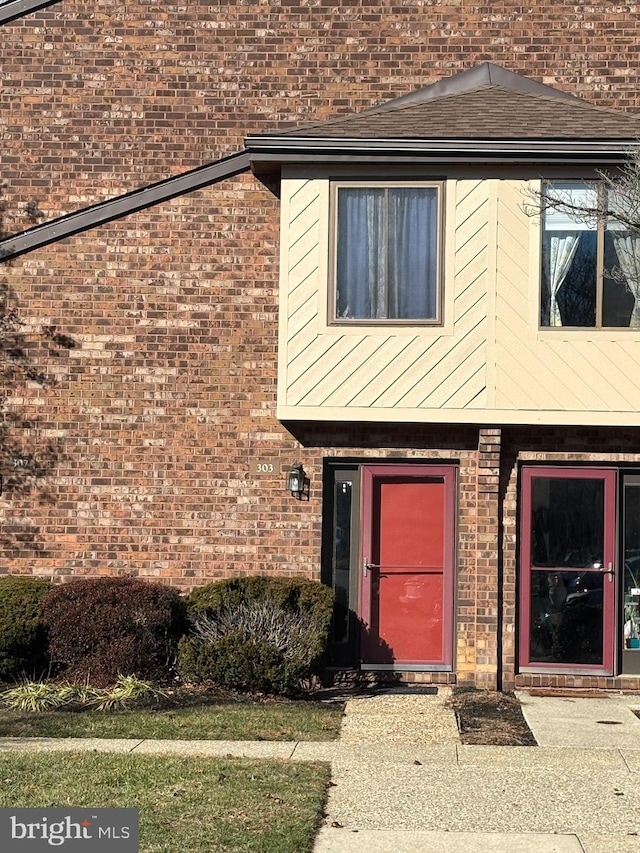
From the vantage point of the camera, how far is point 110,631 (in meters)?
11.5

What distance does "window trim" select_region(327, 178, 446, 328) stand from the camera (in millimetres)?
12109

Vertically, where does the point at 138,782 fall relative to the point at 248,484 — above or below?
below

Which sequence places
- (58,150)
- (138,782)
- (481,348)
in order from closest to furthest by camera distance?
(138,782) < (481,348) < (58,150)

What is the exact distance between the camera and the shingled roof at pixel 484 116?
1202 cm

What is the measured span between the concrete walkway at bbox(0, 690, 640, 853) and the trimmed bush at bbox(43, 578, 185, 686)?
2003mm

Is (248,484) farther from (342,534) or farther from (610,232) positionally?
(610,232)

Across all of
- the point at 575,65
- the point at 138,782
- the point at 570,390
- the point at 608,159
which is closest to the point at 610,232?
the point at 608,159

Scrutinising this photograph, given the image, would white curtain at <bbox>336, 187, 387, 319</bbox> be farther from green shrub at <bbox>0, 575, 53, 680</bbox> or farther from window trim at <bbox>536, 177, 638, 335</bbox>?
green shrub at <bbox>0, 575, 53, 680</bbox>

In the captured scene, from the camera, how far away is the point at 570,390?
11.9m

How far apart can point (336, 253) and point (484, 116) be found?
2210 mm

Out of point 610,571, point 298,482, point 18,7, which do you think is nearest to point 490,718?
point 610,571

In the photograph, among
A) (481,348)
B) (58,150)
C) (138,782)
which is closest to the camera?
(138,782)

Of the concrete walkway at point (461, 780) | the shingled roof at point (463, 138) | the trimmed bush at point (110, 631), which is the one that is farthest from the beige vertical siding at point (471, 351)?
the concrete walkway at point (461, 780)

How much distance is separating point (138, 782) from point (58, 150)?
789cm
